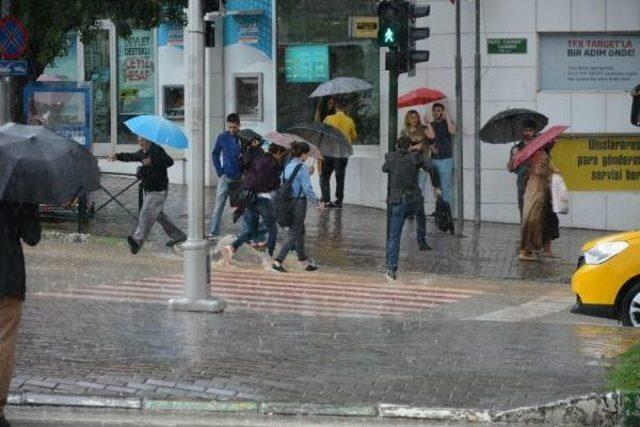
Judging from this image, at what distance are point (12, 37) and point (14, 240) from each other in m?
11.3

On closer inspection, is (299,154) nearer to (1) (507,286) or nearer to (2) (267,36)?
(1) (507,286)

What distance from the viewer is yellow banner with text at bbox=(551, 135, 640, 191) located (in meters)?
23.0

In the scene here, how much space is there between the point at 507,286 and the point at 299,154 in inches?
121

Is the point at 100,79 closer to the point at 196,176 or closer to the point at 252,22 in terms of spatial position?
the point at 252,22

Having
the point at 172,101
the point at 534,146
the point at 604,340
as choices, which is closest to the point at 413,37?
the point at 534,146

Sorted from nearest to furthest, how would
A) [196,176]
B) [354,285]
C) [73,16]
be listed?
[196,176] < [354,285] < [73,16]

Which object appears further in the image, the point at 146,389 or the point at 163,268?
the point at 163,268

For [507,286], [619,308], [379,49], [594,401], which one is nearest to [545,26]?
[379,49]

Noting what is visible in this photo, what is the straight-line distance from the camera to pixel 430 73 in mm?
23750

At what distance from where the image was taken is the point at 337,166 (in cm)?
2381

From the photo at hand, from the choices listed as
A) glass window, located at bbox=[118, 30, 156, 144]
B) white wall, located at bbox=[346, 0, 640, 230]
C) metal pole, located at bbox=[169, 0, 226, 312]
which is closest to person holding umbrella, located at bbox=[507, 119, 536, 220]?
white wall, located at bbox=[346, 0, 640, 230]

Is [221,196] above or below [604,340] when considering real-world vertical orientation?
above

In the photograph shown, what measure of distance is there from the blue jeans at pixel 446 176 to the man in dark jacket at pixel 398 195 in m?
5.67

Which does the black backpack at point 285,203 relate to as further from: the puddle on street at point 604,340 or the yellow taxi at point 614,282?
the puddle on street at point 604,340
